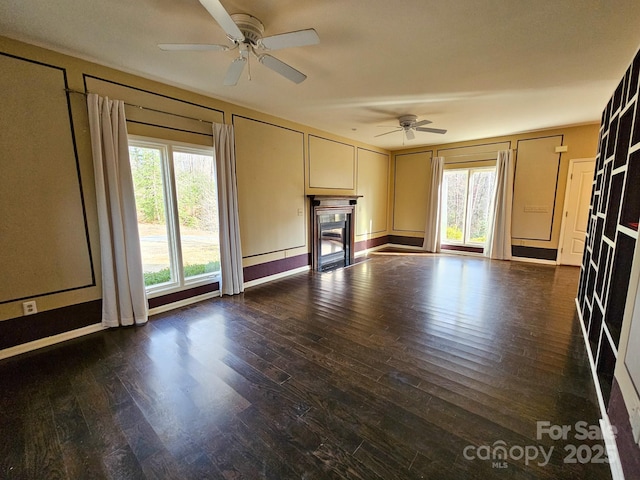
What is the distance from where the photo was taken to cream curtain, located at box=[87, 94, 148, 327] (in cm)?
270

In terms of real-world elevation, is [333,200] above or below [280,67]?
below

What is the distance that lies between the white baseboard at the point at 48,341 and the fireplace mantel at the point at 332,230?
355 cm

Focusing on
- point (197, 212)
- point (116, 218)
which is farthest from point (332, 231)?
point (116, 218)

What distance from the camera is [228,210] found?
3.81 m

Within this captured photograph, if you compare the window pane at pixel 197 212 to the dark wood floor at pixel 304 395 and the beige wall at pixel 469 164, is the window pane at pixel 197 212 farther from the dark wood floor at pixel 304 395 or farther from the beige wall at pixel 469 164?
the beige wall at pixel 469 164

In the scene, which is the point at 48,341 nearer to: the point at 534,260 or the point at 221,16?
the point at 221,16

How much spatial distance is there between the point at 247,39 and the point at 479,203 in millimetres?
6259

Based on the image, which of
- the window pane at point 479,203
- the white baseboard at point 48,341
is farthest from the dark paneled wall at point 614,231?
the white baseboard at point 48,341

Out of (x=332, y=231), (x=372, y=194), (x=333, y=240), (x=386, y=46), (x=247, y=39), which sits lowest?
(x=333, y=240)

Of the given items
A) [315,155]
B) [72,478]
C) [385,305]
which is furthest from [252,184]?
[72,478]

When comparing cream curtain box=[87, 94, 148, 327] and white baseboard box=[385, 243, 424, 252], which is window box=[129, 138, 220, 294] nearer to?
cream curtain box=[87, 94, 148, 327]

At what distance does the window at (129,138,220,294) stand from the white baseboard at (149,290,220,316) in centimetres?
19

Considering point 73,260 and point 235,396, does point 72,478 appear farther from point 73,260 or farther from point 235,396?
point 73,260

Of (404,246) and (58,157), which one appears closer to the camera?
(58,157)
